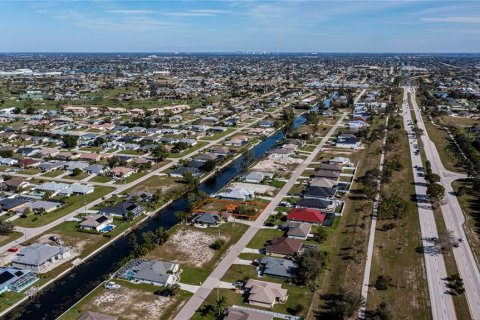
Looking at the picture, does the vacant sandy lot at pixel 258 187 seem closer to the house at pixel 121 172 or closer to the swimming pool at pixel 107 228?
the house at pixel 121 172

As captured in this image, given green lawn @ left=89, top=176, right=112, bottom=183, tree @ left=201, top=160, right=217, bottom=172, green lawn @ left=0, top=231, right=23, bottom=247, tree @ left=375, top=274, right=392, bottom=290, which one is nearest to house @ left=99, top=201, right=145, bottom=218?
green lawn @ left=0, top=231, right=23, bottom=247

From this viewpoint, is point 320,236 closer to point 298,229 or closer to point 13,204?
point 298,229

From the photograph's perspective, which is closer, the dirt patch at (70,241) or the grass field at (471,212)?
the dirt patch at (70,241)

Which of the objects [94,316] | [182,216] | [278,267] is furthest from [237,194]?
[94,316]

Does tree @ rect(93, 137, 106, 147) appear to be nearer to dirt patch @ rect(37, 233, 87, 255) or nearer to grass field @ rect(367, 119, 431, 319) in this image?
dirt patch @ rect(37, 233, 87, 255)

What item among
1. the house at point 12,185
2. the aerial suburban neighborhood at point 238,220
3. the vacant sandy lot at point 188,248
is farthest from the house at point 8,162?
the vacant sandy lot at point 188,248

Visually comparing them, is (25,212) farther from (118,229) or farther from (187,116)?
(187,116)
